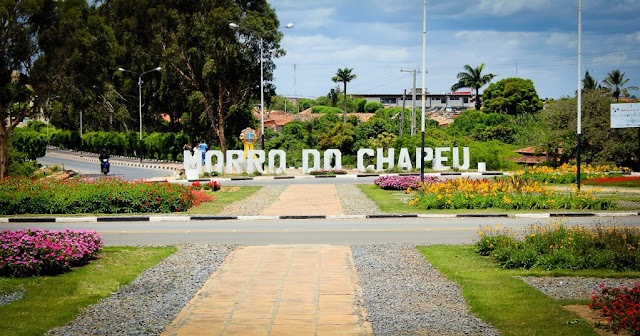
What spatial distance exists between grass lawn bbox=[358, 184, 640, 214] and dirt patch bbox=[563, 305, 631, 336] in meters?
13.2

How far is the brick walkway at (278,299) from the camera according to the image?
9555mm

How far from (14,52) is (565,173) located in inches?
1218

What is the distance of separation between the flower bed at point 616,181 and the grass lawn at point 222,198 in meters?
15.6

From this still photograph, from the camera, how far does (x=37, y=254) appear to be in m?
13.3

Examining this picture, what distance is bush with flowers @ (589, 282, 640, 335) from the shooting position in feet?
28.7

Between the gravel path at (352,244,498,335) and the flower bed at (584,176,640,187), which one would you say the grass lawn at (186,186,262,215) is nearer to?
the gravel path at (352,244,498,335)

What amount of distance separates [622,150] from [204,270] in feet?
118

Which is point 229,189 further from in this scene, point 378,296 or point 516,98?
point 516,98

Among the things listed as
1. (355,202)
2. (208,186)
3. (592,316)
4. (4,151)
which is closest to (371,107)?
(4,151)

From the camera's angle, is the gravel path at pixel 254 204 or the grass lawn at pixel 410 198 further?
the gravel path at pixel 254 204

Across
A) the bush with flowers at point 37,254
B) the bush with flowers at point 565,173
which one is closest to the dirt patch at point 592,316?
the bush with flowers at point 37,254

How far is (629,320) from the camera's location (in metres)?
8.79

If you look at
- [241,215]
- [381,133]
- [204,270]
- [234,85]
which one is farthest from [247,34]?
[204,270]

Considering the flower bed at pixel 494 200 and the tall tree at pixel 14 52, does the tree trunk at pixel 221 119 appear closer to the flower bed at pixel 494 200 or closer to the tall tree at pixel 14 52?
the tall tree at pixel 14 52
